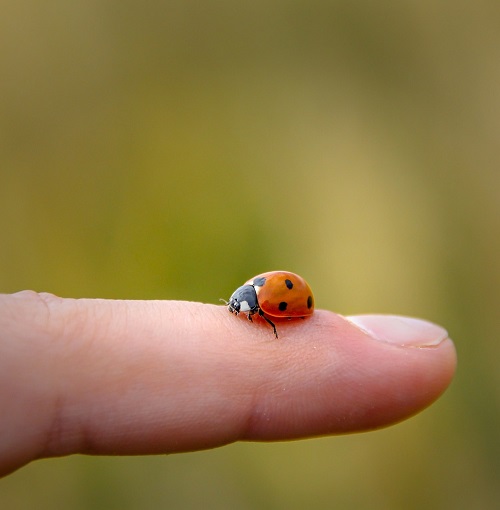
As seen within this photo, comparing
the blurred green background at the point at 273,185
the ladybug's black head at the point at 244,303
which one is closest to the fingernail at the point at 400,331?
the ladybug's black head at the point at 244,303

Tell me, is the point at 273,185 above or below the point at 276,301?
above

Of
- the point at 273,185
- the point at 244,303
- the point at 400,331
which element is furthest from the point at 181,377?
the point at 273,185

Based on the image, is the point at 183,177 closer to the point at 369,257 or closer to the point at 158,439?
the point at 369,257

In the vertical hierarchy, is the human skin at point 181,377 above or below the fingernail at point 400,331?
below

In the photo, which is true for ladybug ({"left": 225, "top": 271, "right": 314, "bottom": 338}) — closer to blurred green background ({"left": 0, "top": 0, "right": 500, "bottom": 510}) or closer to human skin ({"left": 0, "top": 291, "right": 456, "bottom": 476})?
human skin ({"left": 0, "top": 291, "right": 456, "bottom": 476})

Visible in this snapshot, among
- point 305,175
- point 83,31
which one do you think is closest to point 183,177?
point 305,175

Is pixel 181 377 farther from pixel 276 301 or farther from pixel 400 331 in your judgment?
pixel 400 331

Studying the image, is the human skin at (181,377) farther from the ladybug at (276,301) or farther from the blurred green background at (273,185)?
the blurred green background at (273,185)
